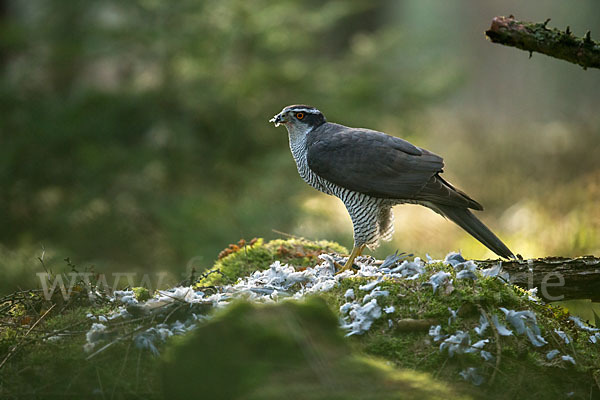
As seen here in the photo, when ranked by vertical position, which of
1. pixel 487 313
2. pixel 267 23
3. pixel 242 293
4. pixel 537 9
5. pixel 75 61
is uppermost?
pixel 537 9

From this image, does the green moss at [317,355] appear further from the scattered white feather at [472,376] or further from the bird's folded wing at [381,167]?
the bird's folded wing at [381,167]

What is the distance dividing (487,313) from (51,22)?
8.63 meters

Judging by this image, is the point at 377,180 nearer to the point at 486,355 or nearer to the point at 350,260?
the point at 350,260

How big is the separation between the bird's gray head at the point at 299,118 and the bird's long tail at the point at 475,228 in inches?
50.3

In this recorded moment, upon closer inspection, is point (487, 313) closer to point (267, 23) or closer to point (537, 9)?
point (267, 23)

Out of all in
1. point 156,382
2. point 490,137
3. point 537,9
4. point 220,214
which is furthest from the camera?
point 537,9

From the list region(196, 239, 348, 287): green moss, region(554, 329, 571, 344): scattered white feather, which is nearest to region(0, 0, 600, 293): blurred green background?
region(196, 239, 348, 287): green moss

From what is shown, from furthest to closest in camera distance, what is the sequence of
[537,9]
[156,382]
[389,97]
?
[537,9] < [389,97] < [156,382]

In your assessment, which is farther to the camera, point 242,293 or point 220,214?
point 220,214

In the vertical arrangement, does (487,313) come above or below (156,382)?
above

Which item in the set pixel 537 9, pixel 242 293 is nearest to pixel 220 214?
pixel 242 293

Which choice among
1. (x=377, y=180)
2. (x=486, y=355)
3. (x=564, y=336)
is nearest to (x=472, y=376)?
(x=486, y=355)

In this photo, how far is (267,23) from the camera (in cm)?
866

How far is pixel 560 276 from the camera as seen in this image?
3.37 meters
